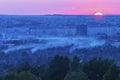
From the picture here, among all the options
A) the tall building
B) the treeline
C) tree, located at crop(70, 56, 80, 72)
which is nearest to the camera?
the treeline

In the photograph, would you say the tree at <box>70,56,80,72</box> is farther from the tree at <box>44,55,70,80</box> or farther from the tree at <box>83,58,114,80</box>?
the tree at <box>44,55,70,80</box>

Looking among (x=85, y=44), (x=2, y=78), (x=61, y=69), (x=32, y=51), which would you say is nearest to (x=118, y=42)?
(x=85, y=44)

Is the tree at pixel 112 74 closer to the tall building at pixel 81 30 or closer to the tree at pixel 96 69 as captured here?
the tree at pixel 96 69

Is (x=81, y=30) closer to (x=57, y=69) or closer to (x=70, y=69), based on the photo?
(x=57, y=69)

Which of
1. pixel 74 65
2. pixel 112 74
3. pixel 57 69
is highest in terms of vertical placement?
pixel 112 74

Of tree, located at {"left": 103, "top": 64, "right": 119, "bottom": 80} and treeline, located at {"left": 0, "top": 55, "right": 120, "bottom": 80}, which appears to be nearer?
tree, located at {"left": 103, "top": 64, "right": 119, "bottom": 80}

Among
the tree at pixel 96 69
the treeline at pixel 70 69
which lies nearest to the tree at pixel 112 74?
the treeline at pixel 70 69

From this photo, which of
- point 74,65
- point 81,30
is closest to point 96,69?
point 74,65

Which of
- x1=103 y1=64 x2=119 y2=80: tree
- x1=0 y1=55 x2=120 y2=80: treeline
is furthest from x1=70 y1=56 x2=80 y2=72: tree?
x1=103 y1=64 x2=119 y2=80: tree

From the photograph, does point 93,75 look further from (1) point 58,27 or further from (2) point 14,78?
(1) point 58,27
